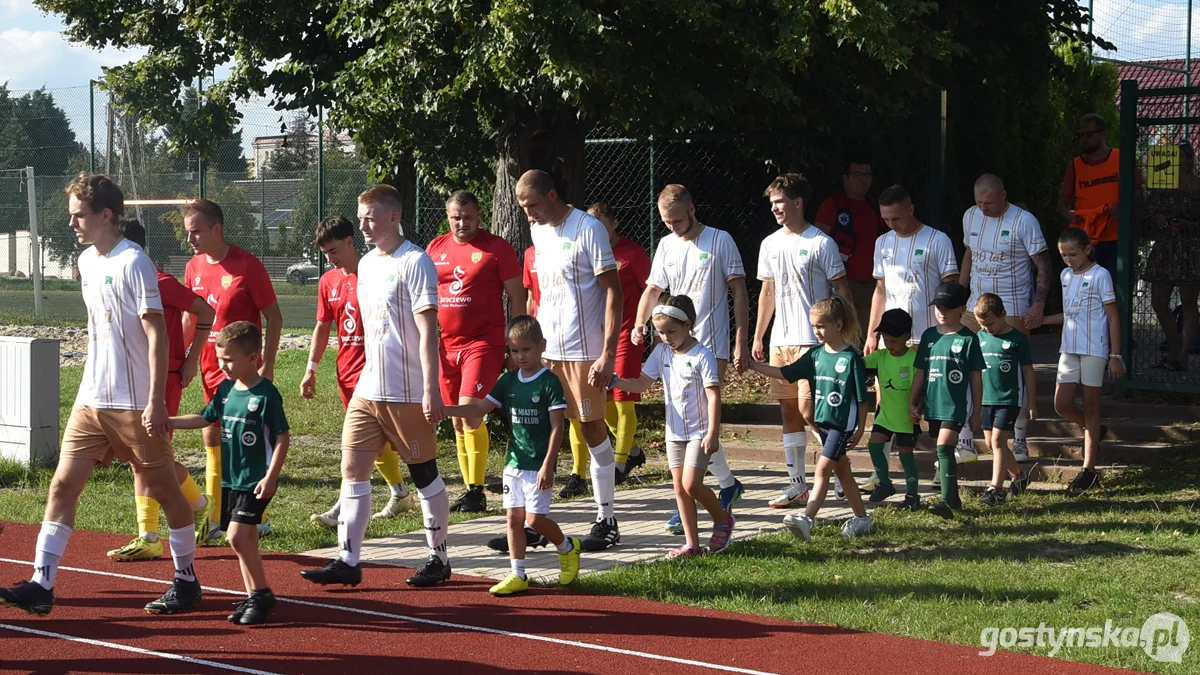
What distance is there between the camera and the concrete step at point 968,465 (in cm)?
988

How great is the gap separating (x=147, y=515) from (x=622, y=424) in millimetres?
3585

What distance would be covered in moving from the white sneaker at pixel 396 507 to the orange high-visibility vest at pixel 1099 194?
5.95 m

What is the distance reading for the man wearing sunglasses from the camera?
11125 millimetres

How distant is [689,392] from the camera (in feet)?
24.8

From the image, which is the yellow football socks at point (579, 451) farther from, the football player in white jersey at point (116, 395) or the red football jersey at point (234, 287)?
the football player in white jersey at point (116, 395)

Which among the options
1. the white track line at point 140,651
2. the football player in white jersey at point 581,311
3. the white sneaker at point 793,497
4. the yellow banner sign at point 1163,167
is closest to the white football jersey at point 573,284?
the football player in white jersey at point 581,311

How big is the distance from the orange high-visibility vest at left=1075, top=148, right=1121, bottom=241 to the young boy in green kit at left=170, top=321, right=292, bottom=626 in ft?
24.3

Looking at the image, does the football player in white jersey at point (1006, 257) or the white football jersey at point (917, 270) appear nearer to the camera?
the white football jersey at point (917, 270)

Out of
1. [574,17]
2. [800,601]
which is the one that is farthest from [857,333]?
[574,17]

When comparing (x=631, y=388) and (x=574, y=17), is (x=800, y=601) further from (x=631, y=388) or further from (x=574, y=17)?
(x=574, y=17)

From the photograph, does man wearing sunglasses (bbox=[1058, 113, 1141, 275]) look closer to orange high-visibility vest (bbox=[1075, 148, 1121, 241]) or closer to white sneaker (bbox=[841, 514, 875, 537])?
orange high-visibility vest (bbox=[1075, 148, 1121, 241])

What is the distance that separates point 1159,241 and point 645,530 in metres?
5.63

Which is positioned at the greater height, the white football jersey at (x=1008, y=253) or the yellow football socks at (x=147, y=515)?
the white football jersey at (x=1008, y=253)

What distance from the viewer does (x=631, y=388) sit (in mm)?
7480
